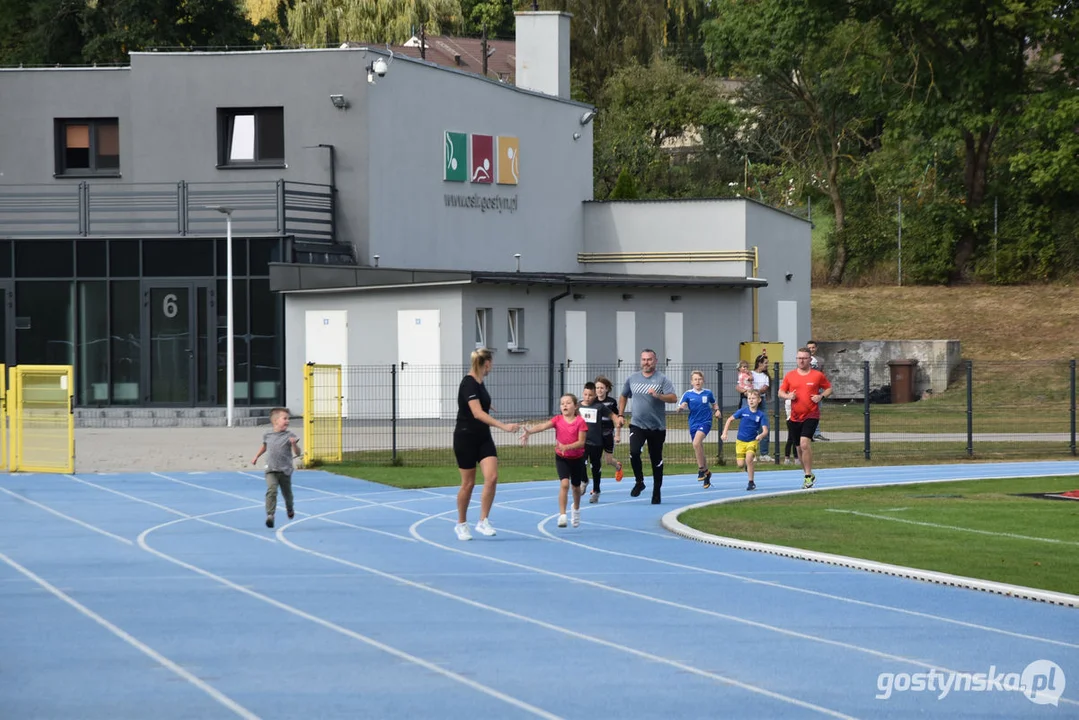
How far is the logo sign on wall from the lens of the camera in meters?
42.4

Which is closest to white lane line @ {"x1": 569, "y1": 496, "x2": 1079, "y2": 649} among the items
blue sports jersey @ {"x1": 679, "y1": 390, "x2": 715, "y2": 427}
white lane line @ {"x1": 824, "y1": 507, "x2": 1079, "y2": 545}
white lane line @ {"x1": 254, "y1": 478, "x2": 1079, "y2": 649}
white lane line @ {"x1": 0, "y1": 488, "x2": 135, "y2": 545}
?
white lane line @ {"x1": 254, "y1": 478, "x2": 1079, "y2": 649}

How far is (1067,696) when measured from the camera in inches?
357

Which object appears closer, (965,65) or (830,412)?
(830,412)

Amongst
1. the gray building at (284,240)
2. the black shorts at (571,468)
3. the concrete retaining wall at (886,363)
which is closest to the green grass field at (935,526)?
the black shorts at (571,468)

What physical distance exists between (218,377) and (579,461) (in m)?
22.0

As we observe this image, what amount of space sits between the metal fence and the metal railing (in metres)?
5.35

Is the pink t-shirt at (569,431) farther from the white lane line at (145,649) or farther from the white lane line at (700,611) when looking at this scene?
the white lane line at (145,649)

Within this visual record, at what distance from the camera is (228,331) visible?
3681cm

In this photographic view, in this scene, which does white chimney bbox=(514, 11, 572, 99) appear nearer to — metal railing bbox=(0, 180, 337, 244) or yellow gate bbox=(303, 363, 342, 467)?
metal railing bbox=(0, 180, 337, 244)

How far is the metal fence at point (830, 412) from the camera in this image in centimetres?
2975

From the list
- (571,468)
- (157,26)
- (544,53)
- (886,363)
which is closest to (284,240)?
(544,53)

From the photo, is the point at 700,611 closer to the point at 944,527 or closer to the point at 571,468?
the point at 571,468

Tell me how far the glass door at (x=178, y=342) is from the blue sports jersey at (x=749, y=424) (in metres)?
18.9

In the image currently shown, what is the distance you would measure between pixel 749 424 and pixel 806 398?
1152 mm
